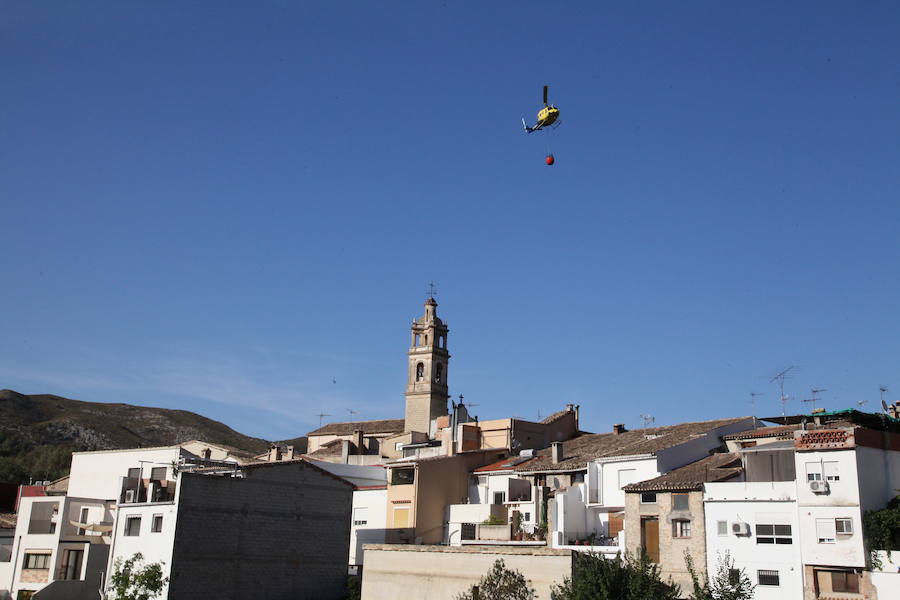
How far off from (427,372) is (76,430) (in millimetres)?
66821

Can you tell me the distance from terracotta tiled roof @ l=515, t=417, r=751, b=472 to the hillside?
64.6m

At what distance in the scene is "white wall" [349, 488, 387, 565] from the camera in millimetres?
52938

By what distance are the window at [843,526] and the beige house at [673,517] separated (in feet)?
17.3

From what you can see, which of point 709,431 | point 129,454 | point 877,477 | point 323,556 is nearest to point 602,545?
point 709,431

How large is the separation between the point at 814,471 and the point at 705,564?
226 inches

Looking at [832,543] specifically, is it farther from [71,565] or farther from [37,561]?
[37,561]

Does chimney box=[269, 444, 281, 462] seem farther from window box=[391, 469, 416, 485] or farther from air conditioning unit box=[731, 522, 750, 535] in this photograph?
air conditioning unit box=[731, 522, 750, 535]

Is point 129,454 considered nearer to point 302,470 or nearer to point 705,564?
point 302,470

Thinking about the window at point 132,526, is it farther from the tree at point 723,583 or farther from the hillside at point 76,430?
the hillside at point 76,430

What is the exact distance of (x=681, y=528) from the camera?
126 feet

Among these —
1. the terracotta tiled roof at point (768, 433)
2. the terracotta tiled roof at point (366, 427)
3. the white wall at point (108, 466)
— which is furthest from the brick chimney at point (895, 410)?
the terracotta tiled roof at point (366, 427)

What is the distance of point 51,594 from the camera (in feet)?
146

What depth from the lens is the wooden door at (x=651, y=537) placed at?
3881 cm

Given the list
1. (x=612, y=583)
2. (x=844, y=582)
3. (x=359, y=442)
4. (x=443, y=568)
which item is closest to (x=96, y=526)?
(x=443, y=568)
